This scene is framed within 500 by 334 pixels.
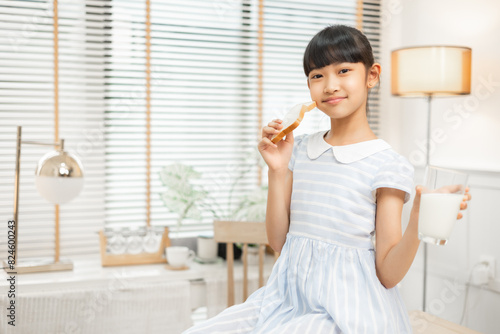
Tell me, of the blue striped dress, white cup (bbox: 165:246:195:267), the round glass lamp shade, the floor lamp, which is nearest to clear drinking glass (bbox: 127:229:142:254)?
white cup (bbox: 165:246:195:267)

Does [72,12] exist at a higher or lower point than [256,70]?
higher

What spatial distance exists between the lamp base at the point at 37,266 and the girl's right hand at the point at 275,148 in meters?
1.20

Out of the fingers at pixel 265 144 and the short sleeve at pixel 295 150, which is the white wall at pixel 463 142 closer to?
the short sleeve at pixel 295 150

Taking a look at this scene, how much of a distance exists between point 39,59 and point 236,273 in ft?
3.97

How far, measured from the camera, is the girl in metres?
1.12

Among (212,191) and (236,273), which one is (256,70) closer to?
(212,191)

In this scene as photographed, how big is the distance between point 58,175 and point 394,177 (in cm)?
124

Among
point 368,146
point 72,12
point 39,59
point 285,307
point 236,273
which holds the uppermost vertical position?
point 72,12

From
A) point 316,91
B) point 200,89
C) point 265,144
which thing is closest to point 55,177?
point 200,89

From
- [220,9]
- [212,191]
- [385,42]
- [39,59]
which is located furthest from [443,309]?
[39,59]

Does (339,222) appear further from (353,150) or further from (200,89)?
(200,89)

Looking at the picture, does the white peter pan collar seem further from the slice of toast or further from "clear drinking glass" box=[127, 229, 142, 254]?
"clear drinking glass" box=[127, 229, 142, 254]

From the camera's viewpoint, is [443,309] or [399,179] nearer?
[399,179]

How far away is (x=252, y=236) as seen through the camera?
203cm
